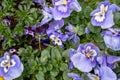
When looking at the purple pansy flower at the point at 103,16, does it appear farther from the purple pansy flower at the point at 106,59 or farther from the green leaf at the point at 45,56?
the green leaf at the point at 45,56

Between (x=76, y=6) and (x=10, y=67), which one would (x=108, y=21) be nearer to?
(x=76, y=6)

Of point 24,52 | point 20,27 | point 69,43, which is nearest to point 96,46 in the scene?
point 69,43

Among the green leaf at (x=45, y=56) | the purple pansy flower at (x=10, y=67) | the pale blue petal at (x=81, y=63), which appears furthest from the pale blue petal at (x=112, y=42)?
the purple pansy flower at (x=10, y=67)

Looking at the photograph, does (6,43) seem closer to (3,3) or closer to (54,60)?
(3,3)

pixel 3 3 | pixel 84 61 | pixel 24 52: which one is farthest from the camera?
pixel 3 3

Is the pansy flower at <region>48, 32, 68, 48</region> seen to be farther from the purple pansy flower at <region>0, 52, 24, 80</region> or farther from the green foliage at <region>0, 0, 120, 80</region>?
the purple pansy flower at <region>0, 52, 24, 80</region>

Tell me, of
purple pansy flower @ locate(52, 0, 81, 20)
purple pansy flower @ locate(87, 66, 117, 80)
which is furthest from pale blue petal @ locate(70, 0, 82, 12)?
purple pansy flower @ locate(87, 66, 117, 80)

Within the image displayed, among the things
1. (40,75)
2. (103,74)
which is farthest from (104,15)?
(40,75)
